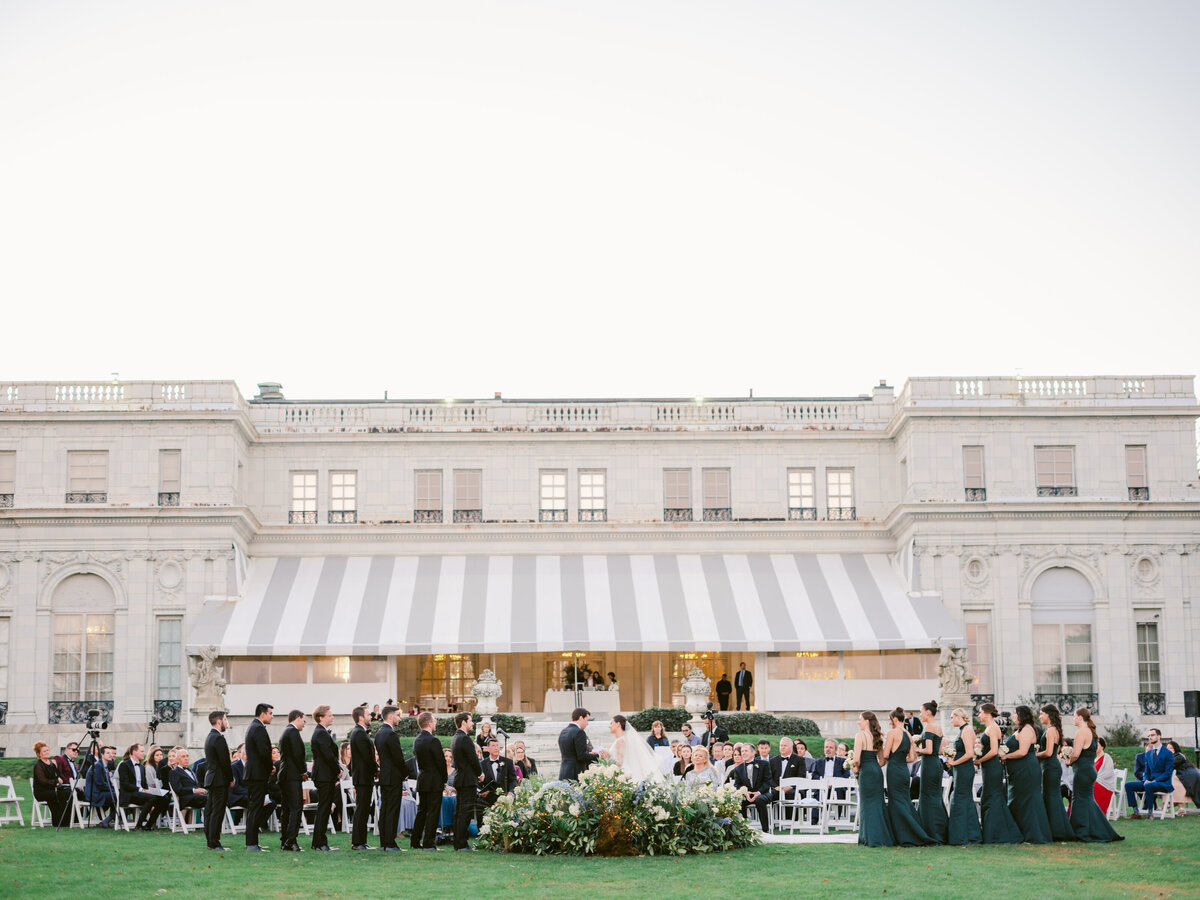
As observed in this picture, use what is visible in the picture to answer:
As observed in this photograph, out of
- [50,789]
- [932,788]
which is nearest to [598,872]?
[932,788]

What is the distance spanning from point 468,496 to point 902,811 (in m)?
23.7

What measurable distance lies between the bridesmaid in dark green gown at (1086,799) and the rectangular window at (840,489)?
71.2ft

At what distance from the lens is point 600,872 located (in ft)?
46.9

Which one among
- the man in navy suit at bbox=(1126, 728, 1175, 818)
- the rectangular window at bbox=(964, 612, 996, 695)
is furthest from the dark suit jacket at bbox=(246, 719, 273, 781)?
the rectangular window at bbox=(964, 612, 996, 695)

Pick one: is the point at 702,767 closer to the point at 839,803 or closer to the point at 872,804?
the point at 839,803

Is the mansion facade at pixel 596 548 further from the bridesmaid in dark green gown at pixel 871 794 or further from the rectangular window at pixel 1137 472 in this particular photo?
the bridesmaid in dark green gown at pixel 871 794

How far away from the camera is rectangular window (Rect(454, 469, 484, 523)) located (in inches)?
1535

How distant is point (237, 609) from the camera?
36344 millimetres

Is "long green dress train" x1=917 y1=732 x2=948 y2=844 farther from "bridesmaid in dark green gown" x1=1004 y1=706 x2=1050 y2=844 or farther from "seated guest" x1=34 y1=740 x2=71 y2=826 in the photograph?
"seated guest" x1=34 y1=740 x2=71 y2=826

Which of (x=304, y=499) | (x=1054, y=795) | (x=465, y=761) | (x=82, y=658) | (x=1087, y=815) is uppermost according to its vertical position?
(x=304, y=499)

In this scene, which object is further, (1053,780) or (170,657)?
(170,657)

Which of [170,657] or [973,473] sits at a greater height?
[973,473]

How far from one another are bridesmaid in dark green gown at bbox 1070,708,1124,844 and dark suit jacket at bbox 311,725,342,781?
860 cm

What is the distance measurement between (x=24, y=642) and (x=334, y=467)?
8744 millimetres
